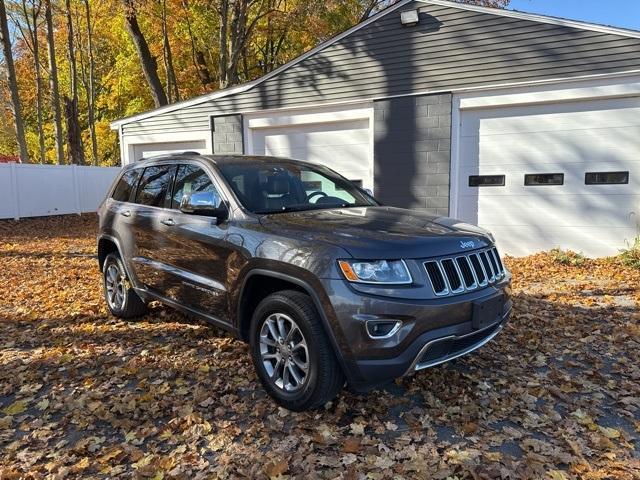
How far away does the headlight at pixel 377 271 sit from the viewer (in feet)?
9.43

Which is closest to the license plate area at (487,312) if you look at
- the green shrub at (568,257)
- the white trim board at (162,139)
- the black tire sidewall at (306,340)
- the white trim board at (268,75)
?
the black tire sidewall at (306,340)

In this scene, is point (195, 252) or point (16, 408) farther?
point (195, 252)

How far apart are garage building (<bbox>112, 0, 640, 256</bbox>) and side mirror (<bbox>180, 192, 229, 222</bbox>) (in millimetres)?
6148

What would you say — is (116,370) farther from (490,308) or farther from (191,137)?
(191,137)

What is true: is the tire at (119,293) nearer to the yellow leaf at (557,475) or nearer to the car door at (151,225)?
the car door at (151,225)

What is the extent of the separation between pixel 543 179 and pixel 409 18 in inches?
148

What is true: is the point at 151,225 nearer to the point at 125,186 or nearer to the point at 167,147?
the point at 125,186

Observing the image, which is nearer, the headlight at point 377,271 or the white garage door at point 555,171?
the headlight at point 377,271

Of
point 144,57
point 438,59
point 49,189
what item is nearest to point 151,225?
point 438,59

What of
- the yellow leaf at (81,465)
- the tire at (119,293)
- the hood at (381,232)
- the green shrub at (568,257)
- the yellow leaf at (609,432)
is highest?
the hood at (381,232)

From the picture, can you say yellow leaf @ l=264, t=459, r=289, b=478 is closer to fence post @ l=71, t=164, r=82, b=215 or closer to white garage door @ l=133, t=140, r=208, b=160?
white garage door @ l=133, t=140, r=208, b=160

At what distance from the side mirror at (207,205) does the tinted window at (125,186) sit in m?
1.66

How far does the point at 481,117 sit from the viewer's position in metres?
8.77

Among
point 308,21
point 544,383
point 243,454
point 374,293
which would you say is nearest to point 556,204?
point 544,383
